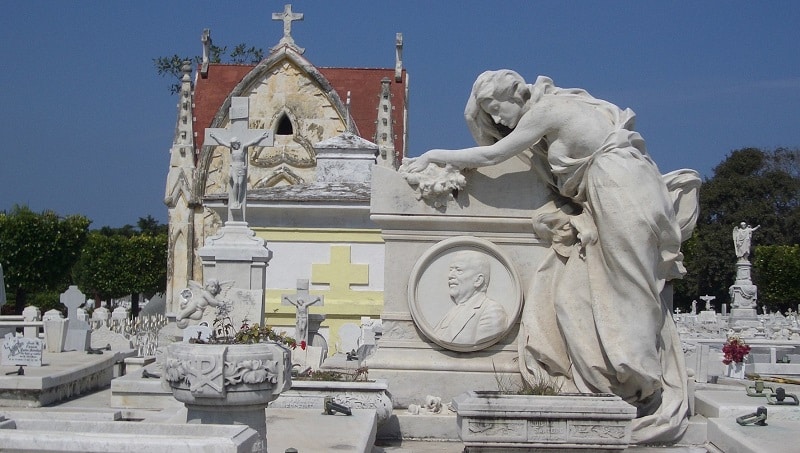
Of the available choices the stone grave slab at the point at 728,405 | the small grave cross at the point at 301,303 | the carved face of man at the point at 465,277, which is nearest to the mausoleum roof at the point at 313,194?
the small grave cross at the point at 301,303

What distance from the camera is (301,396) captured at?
284 inches

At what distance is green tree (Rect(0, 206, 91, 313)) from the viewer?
39.4 m

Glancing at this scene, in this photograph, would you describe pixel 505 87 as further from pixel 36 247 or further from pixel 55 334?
pixel 36 247

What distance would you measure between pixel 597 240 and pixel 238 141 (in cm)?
1019

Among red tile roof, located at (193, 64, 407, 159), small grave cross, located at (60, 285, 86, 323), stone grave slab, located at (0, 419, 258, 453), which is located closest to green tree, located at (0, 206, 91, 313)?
red tile roof, located at (193, 64, 407, 159)

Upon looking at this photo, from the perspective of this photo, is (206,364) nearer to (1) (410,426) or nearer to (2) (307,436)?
(2) (307,436)

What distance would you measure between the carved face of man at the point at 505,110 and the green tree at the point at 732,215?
1859 inches

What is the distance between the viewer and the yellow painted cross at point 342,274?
58.2 feet

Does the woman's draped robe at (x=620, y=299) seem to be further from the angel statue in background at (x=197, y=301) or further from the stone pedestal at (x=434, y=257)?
the angel statue in background at (x=197, y=301)

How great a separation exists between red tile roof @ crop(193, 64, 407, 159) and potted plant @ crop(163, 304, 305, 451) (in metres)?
29.4

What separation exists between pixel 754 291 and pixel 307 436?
33.4m

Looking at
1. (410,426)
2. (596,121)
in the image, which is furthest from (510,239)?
(410,426)

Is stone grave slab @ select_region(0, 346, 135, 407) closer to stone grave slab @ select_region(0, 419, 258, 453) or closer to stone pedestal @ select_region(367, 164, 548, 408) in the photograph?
stone pedestal @ select_region(367, 164, 548, 408)

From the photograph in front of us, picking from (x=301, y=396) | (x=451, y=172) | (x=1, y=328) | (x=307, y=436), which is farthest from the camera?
(x=1, y=328)
